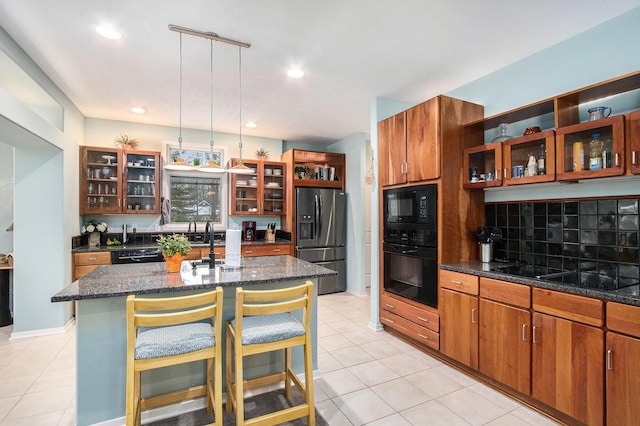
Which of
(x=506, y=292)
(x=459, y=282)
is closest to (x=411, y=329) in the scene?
(x=459, y=282)

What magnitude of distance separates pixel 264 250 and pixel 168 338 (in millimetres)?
3186

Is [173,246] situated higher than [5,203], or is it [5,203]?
[5,203]

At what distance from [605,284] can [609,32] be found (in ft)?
6.04

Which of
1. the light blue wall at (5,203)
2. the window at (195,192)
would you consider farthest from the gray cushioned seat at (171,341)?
the light blue wall at (5,203)

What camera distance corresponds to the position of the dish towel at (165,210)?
15.4 feet

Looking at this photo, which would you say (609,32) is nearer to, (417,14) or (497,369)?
(417,14)

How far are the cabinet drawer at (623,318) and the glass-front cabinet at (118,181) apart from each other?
5088 mm

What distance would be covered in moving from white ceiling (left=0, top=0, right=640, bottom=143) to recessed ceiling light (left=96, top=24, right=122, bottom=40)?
2.0 inches

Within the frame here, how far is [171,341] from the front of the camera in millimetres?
1697

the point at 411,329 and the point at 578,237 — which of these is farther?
the point at 411,329

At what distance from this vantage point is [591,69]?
236cm

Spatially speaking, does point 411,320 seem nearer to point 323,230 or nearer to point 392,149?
point 392,149

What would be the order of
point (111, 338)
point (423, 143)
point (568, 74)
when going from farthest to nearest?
point (423, 143)
point (568, 74)
point (111, 338)

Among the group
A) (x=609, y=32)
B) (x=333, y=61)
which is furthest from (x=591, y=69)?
(x=333, y=61)
